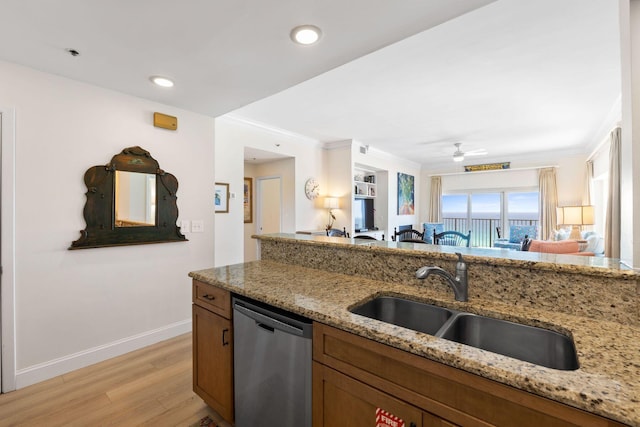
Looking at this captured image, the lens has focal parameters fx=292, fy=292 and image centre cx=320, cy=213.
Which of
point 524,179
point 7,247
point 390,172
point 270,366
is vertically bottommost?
point 270,366

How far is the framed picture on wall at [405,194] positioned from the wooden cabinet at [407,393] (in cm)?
652

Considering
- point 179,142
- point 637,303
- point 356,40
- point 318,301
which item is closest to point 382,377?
point 318,301

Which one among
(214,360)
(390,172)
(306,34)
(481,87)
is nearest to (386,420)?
(214,360)

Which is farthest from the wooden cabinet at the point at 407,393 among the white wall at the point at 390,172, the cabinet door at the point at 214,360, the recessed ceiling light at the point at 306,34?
the white wall at the point at 390,172

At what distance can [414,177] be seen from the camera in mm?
8117

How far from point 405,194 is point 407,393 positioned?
7047mm

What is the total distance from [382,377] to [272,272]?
1100 millimetres

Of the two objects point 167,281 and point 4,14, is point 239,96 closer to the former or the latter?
point 4,14

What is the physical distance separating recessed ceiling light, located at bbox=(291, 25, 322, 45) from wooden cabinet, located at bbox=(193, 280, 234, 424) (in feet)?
5.22

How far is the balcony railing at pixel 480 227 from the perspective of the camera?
293 inches

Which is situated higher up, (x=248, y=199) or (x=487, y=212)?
(x=248, y=199)

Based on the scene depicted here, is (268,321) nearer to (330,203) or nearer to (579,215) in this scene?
(330,203)

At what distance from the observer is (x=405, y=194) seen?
7.65m

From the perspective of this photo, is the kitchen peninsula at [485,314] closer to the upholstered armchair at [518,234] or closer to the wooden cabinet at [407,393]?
the wooden cabinet at [407,393]
